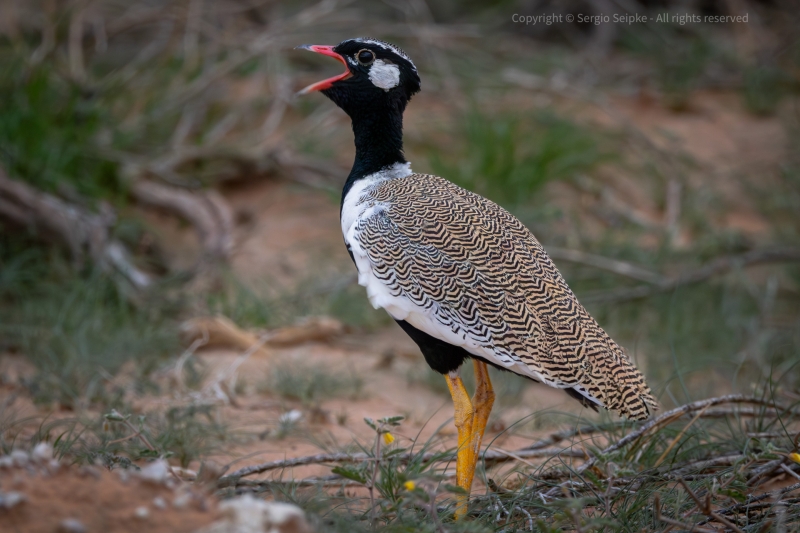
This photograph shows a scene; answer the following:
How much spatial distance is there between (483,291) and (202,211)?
120 inches

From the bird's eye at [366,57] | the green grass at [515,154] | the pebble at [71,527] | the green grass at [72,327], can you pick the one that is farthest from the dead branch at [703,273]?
the pebble at [71,527]

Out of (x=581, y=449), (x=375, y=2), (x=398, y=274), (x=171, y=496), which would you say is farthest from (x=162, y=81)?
(x=171, y=496)

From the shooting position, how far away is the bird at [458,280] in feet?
8.70

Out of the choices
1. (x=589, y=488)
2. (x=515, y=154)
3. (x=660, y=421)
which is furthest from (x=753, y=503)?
(x=515, y=154)

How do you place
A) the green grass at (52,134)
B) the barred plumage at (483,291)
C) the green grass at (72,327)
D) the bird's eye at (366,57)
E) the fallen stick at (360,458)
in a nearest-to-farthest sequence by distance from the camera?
the barred plumage at (483,291), the fallen stick at (360,458), the bird's eye at (366,57), the green grass at (72,327), the green grass at (52,134)

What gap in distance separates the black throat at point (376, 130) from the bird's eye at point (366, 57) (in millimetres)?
147

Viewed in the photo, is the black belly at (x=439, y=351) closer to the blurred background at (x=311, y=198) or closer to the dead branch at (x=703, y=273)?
the blurred background at (x=311, y=198)

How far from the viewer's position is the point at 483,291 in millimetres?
2756

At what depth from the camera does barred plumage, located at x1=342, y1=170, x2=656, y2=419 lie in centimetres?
264

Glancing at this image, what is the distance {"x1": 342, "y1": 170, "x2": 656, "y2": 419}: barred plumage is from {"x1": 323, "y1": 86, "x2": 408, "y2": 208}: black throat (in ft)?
0.71

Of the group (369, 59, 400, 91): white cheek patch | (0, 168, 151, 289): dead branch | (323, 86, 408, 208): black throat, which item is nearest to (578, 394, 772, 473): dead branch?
(323, 86, 408, 208): black throat

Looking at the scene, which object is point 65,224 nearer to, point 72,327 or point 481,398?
point 72,327

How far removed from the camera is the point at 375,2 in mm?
8398

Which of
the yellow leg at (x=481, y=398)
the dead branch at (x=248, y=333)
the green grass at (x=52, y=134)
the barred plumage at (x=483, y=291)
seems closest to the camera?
the barred plumage at (x=483, y=291)
